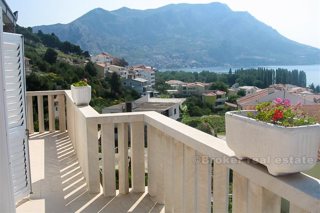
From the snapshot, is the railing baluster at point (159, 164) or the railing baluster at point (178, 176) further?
the railing baluster at point (159, 164)

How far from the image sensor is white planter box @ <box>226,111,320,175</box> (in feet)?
4.11

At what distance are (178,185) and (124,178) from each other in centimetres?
89

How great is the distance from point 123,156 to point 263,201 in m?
1.80

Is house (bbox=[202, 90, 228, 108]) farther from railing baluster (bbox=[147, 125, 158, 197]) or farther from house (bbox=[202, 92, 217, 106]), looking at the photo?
railing baluster (bbox=[147, 125, 158, 197])

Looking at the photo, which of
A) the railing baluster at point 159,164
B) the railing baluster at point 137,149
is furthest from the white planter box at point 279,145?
the railing baluster at point 137,149

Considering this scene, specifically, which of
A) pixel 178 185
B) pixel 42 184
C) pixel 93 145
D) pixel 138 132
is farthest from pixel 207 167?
pixel 42 184

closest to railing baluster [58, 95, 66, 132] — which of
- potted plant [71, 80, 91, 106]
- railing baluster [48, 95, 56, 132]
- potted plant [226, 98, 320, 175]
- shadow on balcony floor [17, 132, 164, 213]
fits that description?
railing baluster [48, 95, 56, 132]

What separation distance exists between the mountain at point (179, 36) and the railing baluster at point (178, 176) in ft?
154

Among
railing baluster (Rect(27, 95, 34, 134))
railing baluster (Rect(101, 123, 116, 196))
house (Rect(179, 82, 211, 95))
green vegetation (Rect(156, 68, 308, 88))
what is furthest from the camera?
house (Rect(179, 82, 211, 95))

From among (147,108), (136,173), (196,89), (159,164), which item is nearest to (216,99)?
(196,89)

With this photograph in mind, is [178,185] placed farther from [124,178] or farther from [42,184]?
[42,184]

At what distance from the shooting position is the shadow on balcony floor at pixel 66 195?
9.53ft

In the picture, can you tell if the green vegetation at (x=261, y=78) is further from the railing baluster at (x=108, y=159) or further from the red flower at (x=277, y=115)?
the red flower at (x=277, y=115)

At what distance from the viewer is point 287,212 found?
1423 millimetres
